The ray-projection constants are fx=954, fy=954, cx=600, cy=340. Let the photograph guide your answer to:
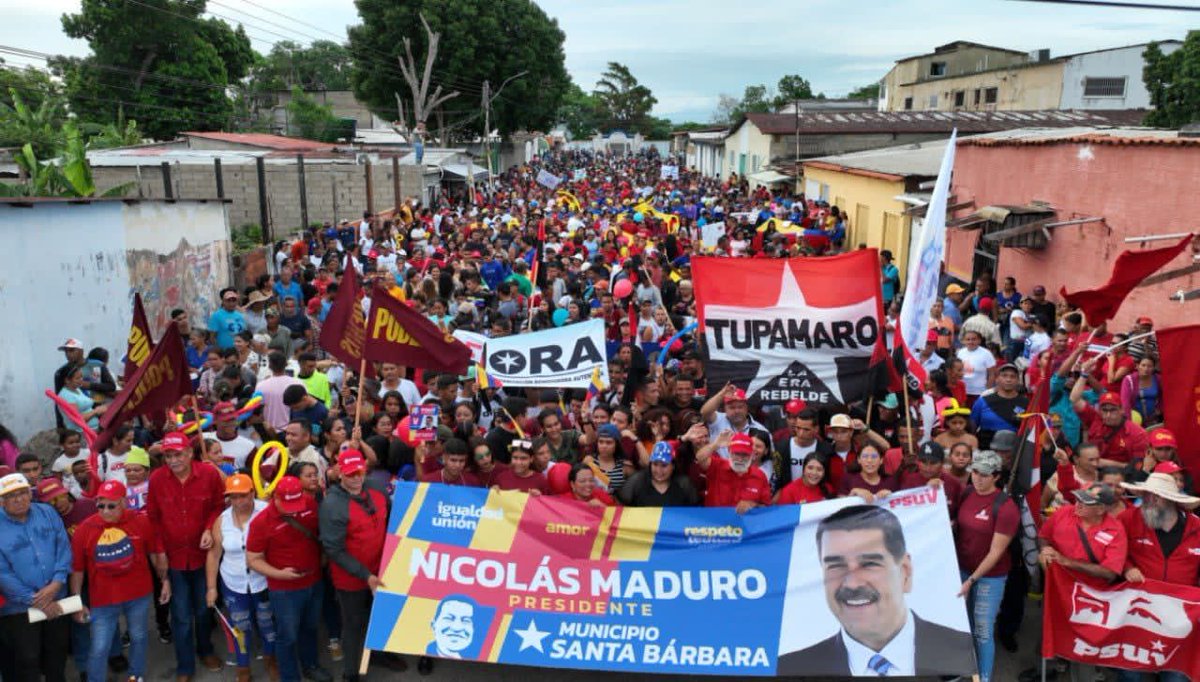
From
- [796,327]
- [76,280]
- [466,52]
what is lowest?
[76,280]

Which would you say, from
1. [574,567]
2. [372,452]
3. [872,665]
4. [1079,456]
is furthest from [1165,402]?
[372,452]

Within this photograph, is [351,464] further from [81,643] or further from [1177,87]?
[1177,87]

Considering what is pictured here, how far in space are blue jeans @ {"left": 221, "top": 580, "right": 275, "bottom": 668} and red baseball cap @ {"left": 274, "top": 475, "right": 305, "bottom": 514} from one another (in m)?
0.63

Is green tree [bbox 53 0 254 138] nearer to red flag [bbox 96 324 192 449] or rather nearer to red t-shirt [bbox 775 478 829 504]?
red flag [bbox 96 324 192 449]

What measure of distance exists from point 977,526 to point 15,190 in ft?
53.2

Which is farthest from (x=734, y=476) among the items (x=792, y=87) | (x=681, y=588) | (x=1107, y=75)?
(x=792, y=87)

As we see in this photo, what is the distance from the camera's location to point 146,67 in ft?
163

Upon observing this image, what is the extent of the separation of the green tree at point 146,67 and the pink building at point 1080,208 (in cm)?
4380

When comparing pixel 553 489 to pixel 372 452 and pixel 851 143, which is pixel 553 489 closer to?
pixel 372 452

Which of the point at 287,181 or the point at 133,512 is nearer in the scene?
the point at 133,512

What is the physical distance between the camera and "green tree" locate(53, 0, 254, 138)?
1891 inches

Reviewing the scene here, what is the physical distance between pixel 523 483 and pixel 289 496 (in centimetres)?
152

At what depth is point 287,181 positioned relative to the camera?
2594 centimetres

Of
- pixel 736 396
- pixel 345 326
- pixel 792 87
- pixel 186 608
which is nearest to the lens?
pixel 186 608
